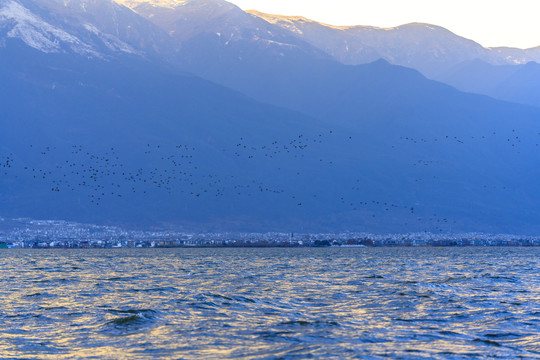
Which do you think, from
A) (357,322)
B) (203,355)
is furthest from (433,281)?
(203,355)

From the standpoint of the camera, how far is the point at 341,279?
8012cm

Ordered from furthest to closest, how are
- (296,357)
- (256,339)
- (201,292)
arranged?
(201,292)
(256,339)
(296,357)

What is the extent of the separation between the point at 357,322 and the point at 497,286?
29292mm

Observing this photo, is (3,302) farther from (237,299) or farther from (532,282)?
(532,282)

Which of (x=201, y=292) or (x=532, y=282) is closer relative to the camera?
(x=201, y=292)

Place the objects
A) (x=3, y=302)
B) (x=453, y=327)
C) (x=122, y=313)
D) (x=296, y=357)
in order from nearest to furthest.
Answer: (x=296, y=357)
(x=453, y=327)
(x=122, y=313)
(x=3, y=302)

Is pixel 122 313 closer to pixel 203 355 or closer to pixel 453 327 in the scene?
pixel 203 355

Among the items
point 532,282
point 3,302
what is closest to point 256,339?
point 3,302

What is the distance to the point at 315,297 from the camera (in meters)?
59.2

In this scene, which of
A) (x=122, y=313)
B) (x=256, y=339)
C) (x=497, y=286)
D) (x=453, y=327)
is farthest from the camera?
(x=497, y=286)

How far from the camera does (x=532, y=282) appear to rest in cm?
7562

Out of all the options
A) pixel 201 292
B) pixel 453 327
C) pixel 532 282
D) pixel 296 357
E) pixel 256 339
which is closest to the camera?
pixel 296 357

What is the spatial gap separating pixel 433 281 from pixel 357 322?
33.6 m

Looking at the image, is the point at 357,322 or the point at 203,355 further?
the point at 357,322
